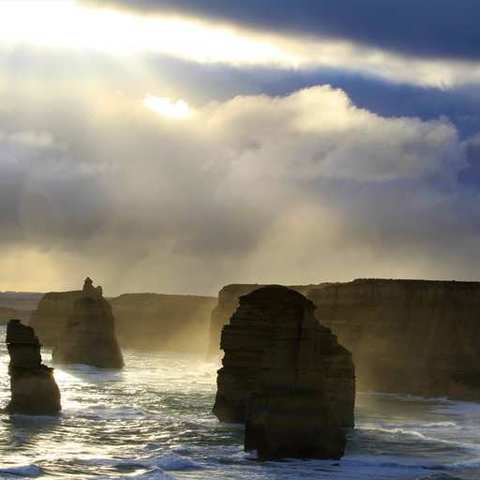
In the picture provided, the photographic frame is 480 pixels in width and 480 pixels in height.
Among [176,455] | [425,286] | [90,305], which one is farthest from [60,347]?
[176,455]

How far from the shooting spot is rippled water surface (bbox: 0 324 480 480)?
39406 millimetres

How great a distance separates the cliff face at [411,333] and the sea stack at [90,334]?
60.7 ft

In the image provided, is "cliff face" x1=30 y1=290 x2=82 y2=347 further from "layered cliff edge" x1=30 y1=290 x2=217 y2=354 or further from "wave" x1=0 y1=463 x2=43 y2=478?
"wave" x1=0 y1=463 x2=43 y2=478

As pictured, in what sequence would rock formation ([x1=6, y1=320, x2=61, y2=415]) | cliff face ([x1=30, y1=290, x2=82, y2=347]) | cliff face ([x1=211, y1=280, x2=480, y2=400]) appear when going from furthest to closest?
cliff face ([x1=30, y1=290, x2=82, y2=347]) < cliff face ([x1=211, y1=280, x2=480, y2=400]) < rock formation ([x1=6, y1=320, x2=61, y2=415])

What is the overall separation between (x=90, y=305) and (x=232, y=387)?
4790 centimetres

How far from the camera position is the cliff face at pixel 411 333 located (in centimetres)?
8369

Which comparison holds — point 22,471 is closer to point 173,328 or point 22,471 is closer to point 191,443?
point 191,443

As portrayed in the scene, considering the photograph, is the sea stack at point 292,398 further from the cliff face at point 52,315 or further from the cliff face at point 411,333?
the cliff face at point 52,315

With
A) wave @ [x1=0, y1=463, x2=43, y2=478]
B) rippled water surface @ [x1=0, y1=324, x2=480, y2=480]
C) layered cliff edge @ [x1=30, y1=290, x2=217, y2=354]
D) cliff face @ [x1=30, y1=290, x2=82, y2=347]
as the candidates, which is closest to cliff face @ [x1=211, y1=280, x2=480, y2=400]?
rippled water surface @ [x1=0, y1=324, x2=480, y2=480]

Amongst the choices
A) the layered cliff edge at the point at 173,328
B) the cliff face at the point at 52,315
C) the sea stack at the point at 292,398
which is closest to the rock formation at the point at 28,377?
the sea stack at the point at 292,398

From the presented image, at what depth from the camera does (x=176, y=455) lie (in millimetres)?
43000

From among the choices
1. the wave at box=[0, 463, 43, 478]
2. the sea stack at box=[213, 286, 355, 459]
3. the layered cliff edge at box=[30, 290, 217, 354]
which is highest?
the layered cliff edge at box=[30, 290, 217, 354]

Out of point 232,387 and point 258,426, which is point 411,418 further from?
point 258,426

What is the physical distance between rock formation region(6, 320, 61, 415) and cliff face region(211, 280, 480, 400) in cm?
3388
